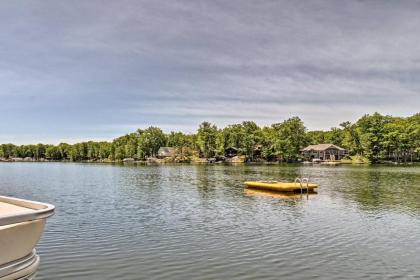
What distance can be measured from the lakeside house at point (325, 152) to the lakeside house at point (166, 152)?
203 ft

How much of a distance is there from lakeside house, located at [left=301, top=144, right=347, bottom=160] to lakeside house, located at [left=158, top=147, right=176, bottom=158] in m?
61.9

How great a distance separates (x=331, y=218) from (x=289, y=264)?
1077 centimetres

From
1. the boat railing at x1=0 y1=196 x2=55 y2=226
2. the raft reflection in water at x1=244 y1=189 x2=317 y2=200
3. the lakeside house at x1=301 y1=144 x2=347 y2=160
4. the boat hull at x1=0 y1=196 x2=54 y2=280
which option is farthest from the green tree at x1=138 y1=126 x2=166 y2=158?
the boat hull at x1=0 y1=196 x2=54 y2=280

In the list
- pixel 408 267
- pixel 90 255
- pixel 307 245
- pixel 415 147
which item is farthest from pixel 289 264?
pixel 415 147

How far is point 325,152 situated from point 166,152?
2955 inches

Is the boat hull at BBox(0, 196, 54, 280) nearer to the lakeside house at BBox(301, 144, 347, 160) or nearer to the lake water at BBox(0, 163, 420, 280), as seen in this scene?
the lake water at BBox(0, 163, 420, 280)

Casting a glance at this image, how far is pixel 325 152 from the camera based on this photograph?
481ft

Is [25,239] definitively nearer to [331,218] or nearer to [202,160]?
[331,218]

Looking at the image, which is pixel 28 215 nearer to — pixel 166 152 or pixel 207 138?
pixel 207 138

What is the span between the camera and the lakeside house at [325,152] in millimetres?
145500

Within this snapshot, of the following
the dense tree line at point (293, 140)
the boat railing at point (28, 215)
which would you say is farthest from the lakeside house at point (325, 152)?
the boat railing at point (28, 215)

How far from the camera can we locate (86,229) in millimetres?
19094

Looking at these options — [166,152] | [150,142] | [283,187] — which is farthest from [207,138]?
[283,187]

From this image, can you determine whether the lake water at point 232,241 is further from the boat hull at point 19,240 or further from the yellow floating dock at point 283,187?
the yellow floating dock at point 283,187
